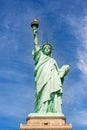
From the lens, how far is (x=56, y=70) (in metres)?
38.0

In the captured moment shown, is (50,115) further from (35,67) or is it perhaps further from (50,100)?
(35,67)

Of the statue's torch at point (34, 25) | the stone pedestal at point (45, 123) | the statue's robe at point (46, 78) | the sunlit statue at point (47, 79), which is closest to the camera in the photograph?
the stone pedestal at point (45, 123)

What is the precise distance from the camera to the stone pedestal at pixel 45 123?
34.4 m

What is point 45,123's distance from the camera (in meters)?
35.0

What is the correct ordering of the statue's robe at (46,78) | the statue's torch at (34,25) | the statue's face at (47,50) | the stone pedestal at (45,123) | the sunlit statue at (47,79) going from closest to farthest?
1. the stone pedestal at (45,123)
2. the sunlit statue at (47,79)
3. the statue's robe at (46,78)
4. the statue's face at (47,50)
5. the statue's torch at (34,25)

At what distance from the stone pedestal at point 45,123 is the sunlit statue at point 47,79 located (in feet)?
2.67

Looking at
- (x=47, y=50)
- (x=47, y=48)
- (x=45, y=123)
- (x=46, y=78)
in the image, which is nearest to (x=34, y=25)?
(x=47, y=48)

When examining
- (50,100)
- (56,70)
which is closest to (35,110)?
(50,100)

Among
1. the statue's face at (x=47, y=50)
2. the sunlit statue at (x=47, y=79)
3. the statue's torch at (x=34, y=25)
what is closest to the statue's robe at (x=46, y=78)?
the sunlit statue at (x=47, y=79)

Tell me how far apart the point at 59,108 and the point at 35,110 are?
186 cm

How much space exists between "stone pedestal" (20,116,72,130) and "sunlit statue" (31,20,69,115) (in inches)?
32.1

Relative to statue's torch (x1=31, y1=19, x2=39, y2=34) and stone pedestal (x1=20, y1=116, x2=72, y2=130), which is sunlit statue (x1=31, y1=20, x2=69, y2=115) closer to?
statue's torch (x1=31, y1=19, x2=39, y2=34)

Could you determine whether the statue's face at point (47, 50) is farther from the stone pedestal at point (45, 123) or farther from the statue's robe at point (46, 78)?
the stone pedestal at point (45, 123)

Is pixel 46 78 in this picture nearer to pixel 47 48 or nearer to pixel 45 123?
pixel 47 48
